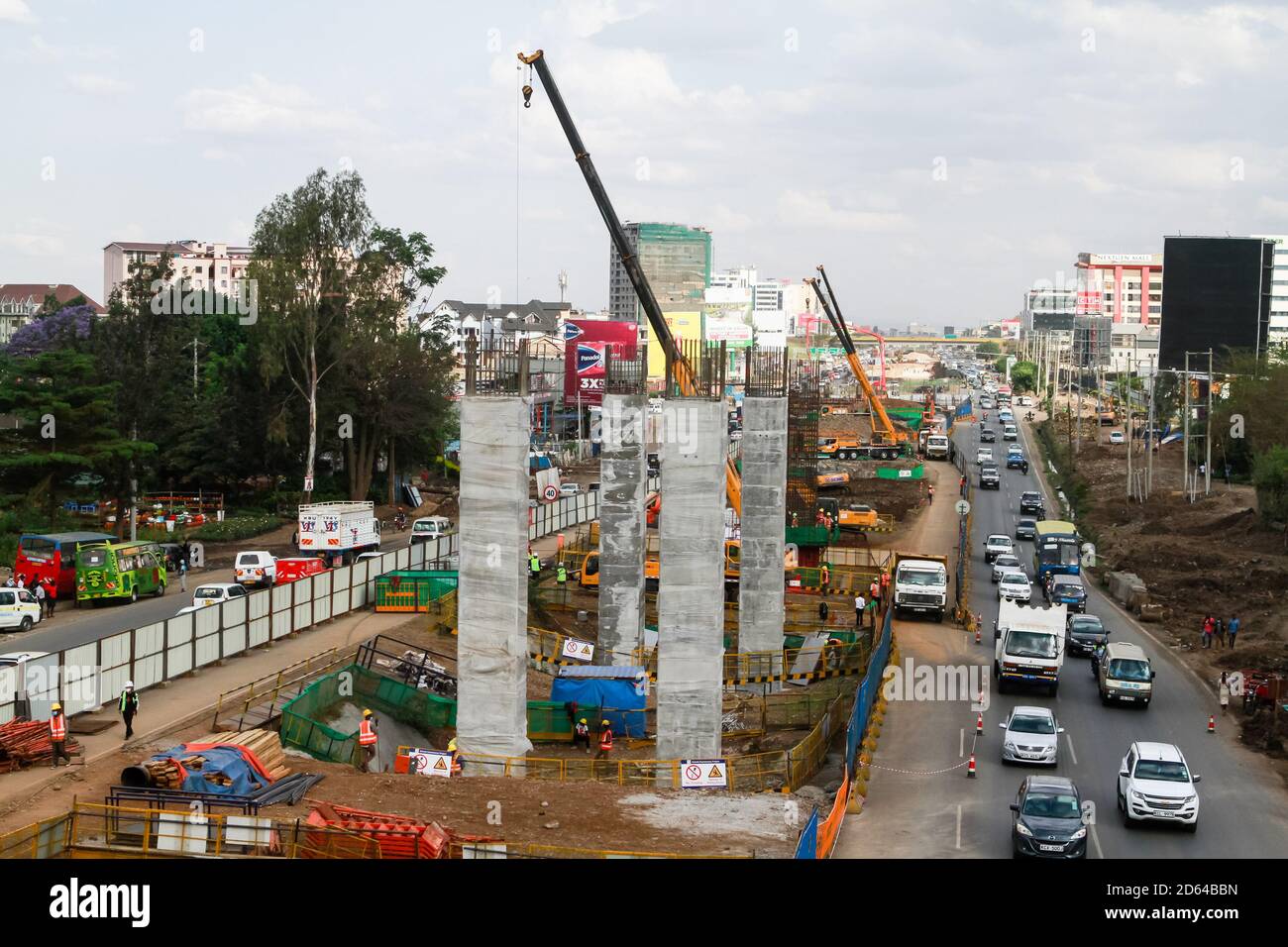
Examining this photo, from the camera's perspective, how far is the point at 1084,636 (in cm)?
4028

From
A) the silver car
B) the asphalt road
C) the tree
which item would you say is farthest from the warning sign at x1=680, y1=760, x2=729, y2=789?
the tree

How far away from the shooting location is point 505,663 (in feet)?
88.3

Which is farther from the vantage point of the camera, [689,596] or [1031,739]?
[1031,739]

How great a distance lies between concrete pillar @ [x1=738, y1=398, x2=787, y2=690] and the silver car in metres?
10.3

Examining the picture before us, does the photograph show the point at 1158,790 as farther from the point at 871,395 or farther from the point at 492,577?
the point at 871,395

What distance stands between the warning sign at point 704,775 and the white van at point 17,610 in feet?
70.7

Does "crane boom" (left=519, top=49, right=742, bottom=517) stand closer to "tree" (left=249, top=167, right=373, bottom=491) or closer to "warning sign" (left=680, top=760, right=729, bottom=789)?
"warning sign" (left=680, top=760, right=729, bottom=789)

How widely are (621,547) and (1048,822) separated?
1669cm

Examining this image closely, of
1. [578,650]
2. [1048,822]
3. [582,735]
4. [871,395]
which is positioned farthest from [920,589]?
[871,395]

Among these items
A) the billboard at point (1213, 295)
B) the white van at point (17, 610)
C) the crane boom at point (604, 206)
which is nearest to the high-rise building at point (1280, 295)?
the billboard at point (1213, 295)

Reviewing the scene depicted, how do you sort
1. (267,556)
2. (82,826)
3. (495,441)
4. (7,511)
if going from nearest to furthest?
1. (82,826)
2. (495,441)
3. (267,556)
4. (7,511)

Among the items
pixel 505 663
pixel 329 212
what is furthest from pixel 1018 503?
pixel 505 663

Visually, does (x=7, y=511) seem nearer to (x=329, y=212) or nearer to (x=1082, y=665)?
(x=329, y=212)

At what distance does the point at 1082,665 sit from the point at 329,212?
3863 cm
